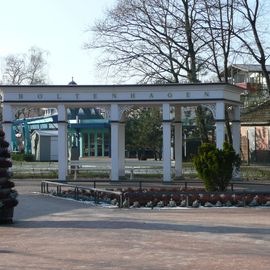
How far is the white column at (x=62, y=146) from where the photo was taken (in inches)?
1302

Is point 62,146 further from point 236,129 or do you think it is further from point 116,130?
point 236,129

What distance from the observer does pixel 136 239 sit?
13031mm

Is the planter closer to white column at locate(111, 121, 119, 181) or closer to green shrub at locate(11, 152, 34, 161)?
white column at locate(111, 121, 119, 181)

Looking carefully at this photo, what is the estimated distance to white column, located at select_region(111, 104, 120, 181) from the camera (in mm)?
32969

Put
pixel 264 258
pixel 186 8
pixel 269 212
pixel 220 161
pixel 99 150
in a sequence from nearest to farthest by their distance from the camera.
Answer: pixel 264 258 < pixel 269 212 < pixel 220 161 < pixel 186 8 < pixel 99 150

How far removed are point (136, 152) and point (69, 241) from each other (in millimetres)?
58627

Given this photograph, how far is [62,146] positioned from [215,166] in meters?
11.8

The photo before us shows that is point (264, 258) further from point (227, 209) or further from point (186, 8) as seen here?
point (186, 8)

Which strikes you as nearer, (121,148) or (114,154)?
(114,154)

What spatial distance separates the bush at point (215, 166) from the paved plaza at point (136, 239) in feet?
11.2

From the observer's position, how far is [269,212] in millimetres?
18906

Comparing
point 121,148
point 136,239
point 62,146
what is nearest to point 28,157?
point 121,148

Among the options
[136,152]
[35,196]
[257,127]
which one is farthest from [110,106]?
[136,152]

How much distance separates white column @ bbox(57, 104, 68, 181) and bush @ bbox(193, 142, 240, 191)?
11007 millimetres
